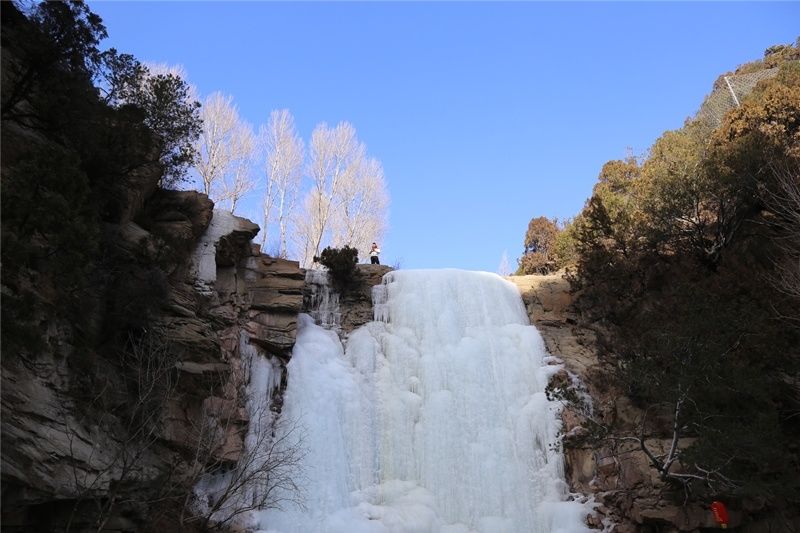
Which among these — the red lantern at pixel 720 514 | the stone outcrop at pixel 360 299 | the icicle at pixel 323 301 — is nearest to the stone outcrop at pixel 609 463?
the red lantern at pixel 720 514

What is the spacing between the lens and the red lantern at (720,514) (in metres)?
11.0

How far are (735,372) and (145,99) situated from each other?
1300cm

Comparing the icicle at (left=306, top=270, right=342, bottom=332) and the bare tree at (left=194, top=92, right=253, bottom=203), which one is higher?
the bare tree at (left=194, top=92, right=253, bottom=203)

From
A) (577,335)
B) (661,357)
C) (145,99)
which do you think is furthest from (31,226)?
(577,335)

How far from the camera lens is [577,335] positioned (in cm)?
1611

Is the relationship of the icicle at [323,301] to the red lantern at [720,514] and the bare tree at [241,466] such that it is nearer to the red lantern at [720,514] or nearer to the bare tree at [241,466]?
the bare tree at [241,466]

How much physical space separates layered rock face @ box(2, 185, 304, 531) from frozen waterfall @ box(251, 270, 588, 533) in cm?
143

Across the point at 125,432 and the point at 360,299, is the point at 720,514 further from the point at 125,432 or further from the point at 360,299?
the point at 125,432

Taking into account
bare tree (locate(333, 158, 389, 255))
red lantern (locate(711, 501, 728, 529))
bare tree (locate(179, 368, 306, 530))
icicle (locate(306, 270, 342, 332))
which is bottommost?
red lantern (locate(711, 501, 728, 529))

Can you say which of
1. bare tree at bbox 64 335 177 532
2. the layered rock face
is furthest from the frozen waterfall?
bare tree at bbox 64 335 177 532

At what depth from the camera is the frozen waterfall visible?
12.1m

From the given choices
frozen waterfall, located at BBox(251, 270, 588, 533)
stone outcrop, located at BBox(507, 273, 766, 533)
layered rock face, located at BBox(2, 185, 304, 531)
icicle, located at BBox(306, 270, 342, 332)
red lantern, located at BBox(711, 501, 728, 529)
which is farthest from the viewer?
icicle, located at BBox(306, 270, 342, 332)

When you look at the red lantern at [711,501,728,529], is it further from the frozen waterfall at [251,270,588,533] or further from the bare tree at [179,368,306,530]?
the bare tree at [179,368,306,530]

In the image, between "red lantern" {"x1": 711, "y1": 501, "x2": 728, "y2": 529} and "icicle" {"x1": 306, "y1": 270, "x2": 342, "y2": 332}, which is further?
"icicle" {"x1": 306, "y1": 270, "x2": 342, "y2": 332}
